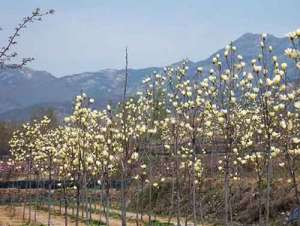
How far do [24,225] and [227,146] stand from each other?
1928 centimetres

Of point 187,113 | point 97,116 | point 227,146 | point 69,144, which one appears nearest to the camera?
point 227,146

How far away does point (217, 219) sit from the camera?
2822cm

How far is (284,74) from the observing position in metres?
8.09

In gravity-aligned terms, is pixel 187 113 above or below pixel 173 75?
below

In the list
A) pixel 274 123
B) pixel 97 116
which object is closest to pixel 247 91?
pixel 274 123

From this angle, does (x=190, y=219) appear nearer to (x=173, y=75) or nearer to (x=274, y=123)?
(x=173, y=75)

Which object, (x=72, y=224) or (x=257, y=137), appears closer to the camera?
(x=257, y=137)

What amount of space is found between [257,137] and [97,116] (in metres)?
4.22

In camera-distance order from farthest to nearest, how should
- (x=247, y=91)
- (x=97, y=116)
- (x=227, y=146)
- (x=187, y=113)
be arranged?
(x=97, y=116) < (x=187, y=113) < (x=227, y=146) < (x=247, y=91)

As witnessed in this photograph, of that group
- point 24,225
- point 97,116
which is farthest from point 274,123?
point 24,225

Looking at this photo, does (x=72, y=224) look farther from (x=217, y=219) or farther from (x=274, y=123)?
(x=274, y=123)

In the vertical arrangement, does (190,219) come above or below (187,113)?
below

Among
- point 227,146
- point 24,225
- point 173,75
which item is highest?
point 173,75

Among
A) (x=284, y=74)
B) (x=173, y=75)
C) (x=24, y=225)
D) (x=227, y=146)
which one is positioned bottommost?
(x=24, y=225)
